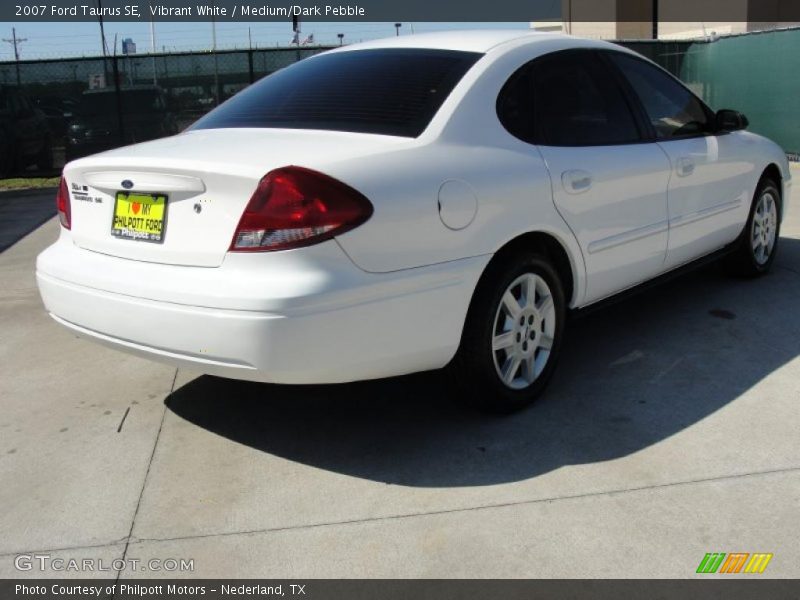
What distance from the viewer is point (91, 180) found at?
3.50m

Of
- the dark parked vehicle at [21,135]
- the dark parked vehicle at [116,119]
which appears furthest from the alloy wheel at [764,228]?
the dark parked vehicle at [21,135]

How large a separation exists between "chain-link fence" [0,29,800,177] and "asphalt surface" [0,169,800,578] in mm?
11325

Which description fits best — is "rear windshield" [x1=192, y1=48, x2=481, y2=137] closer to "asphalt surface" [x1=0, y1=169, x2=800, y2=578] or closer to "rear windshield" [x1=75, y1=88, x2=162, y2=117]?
"asphalt surface" [x1=0, y1=169, x2=800, y2=578]

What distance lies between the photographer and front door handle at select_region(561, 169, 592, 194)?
3.78m

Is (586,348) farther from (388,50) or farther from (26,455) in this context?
(26,455)

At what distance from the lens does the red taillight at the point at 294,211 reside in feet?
9.61

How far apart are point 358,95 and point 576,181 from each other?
104 cm

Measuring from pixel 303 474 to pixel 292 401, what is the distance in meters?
0.76

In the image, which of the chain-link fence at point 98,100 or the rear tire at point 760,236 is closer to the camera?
the rear tire at point 760,236
